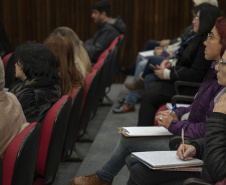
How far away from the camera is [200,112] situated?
2.44 metres

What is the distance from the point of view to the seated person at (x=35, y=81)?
2.38 meters

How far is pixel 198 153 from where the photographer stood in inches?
82.0

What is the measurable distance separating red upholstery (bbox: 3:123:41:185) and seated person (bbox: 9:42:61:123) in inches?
22.6

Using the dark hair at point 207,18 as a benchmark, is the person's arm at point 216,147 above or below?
below

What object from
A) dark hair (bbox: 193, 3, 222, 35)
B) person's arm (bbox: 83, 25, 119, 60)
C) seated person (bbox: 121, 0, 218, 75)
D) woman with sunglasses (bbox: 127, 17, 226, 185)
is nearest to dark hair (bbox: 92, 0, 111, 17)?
person's arm (bbox: 83, 25, 119, 60)

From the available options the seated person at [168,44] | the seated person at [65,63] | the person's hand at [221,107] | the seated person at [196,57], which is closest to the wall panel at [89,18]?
the seated person at [168,44]

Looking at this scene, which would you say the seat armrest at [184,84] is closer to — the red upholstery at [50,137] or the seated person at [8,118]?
the red upholstery at [50,137]

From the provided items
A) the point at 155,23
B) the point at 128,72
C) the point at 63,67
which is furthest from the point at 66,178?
the point at 155,23

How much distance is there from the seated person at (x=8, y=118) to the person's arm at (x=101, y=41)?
3.51m

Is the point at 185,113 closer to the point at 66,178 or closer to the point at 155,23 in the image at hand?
the point at 66,178

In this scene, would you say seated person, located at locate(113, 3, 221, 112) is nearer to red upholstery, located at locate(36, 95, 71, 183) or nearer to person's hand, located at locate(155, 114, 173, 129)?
person's hand, located at locate(155, 114, 173, 129)

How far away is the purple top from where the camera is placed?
2352 mm

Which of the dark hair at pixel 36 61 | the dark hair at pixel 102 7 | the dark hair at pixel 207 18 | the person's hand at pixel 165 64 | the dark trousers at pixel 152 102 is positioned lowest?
the dark trousers at pixel 152 102

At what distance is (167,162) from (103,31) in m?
3.90
